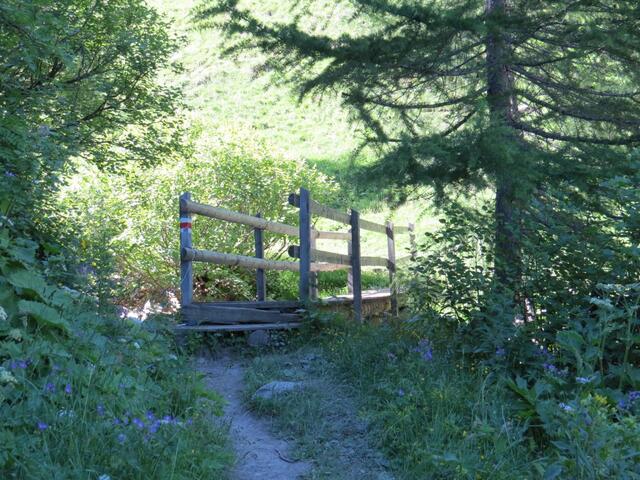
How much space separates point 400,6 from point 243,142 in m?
5.90

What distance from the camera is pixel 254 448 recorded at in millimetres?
4688

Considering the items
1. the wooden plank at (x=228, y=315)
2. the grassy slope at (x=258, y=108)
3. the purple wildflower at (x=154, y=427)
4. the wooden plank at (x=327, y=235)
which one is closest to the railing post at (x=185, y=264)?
the wooden plank at (x=228, y=315)

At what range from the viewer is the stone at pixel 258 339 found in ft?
25.2

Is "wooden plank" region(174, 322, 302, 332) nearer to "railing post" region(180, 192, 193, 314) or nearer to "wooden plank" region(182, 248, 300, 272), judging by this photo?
"railing post" region(180, 192, 193, 314)

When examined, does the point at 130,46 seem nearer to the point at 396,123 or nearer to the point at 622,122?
the point at 396,123

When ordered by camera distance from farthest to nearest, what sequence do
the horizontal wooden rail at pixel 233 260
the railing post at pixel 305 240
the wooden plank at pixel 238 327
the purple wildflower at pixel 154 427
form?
the railing post at pixel 305 240
the horizontal wooden rail at pixel 233 260
the wooden plank at pixel 238 327
the purple wildflower at pixel 154 427

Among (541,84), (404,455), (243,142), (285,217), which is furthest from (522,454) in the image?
(243,142)

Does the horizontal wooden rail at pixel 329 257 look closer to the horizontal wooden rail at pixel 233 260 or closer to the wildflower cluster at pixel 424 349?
the horizontal wooden rail at pixel 233 260

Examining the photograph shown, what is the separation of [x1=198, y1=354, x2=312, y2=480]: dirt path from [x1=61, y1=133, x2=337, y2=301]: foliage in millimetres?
4550

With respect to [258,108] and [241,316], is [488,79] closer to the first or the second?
[241,316]

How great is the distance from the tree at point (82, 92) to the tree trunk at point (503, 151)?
3.31 m

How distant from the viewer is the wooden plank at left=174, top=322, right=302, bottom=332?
7375mm

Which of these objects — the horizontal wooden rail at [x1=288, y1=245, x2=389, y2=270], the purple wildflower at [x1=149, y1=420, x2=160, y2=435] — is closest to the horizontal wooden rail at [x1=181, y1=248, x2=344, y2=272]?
the horizontal wooden rail at [x1=288, y1=245, x2=389, y2=270]

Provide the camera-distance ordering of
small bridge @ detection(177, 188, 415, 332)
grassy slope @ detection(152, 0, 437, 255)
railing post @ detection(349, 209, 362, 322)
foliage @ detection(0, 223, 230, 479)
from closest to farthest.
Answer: foliage @ detection(0, 223, 230, 479) < small bridge @ detection(177, 188, 415, 332) < railing post @ detection(349, 209, 362, 322) < grassy slope @ detection(152, 0, 437, 255)
